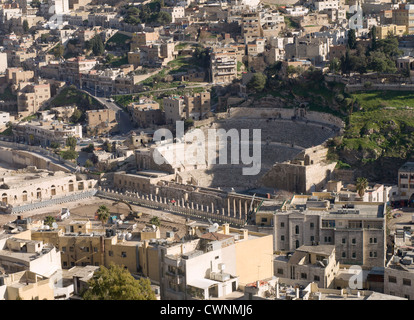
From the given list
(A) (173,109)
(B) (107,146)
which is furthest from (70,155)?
(A) (173,109)

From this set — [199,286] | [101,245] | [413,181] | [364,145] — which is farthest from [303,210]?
[364,145]

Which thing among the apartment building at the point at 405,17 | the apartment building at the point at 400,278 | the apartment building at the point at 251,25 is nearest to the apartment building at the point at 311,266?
the apartment building at the point at 400,278

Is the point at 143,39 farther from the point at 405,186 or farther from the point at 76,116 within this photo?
the point at 405,186

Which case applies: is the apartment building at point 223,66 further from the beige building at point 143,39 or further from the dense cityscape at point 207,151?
the beige building at point 143,39

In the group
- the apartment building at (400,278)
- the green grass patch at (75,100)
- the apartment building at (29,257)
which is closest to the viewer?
the apartment building at (29,257)

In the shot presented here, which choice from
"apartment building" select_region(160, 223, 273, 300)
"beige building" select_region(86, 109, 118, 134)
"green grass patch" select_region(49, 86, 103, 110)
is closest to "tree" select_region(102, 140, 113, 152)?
"beige building" select_region(86, 109, 118, 134)

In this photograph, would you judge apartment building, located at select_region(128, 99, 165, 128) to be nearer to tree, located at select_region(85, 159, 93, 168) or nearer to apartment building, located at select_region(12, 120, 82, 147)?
apartment building, located at select_region(12, 120, 82, 147)
